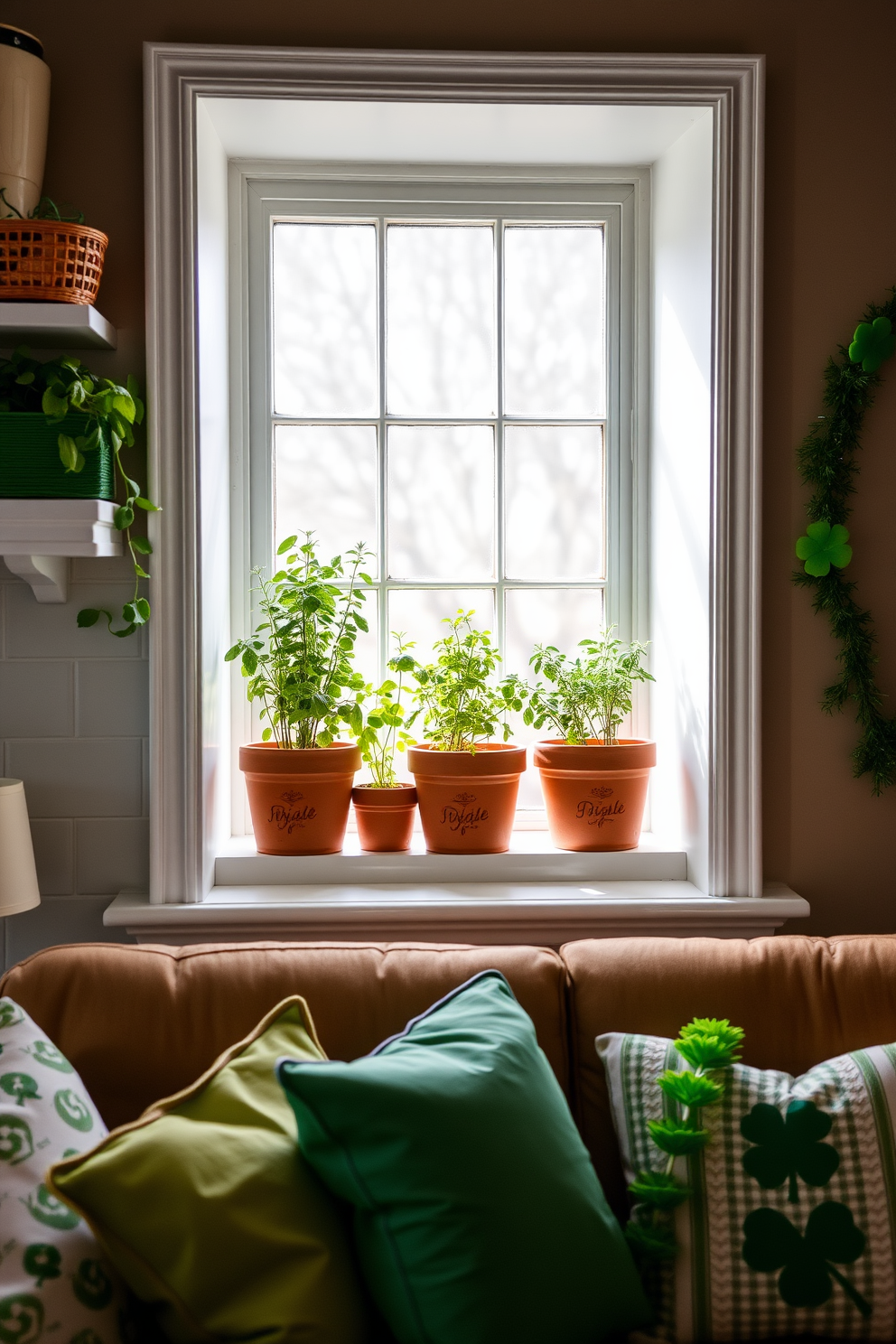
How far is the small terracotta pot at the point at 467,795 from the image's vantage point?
1.98m

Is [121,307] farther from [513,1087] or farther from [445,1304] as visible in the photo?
[445,1304]

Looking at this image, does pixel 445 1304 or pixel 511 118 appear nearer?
pixel 445 1304

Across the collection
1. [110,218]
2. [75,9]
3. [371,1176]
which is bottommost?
[371,1176]

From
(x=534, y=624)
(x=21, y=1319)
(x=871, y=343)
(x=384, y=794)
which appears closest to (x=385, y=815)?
(x=384, y=794)

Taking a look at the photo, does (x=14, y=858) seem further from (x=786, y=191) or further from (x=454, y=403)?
(x=786, y=191)

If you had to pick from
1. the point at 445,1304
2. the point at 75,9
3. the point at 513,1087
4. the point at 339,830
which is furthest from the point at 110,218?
the point at 445,1304

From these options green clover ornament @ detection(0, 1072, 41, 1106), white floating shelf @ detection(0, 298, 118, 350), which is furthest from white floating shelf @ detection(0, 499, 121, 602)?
green clover ornament @ detection(0, 1072, 41, 1106)

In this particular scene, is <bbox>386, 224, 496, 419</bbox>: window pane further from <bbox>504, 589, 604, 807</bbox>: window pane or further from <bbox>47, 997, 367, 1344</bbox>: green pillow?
<bbox>47, 997, 367, 1344</bbox>: green pillow

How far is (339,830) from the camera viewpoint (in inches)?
79.1

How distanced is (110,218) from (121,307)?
→ 15cm

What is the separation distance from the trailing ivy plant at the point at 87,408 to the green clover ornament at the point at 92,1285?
1.02m

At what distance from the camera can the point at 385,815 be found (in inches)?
80.0

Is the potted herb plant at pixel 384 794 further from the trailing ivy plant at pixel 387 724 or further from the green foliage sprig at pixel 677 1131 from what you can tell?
the green foliage sprig at pixel 677 1131

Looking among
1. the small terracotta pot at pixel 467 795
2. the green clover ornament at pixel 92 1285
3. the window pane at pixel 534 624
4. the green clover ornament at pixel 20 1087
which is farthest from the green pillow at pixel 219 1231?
the window pane at pixel 534 624
